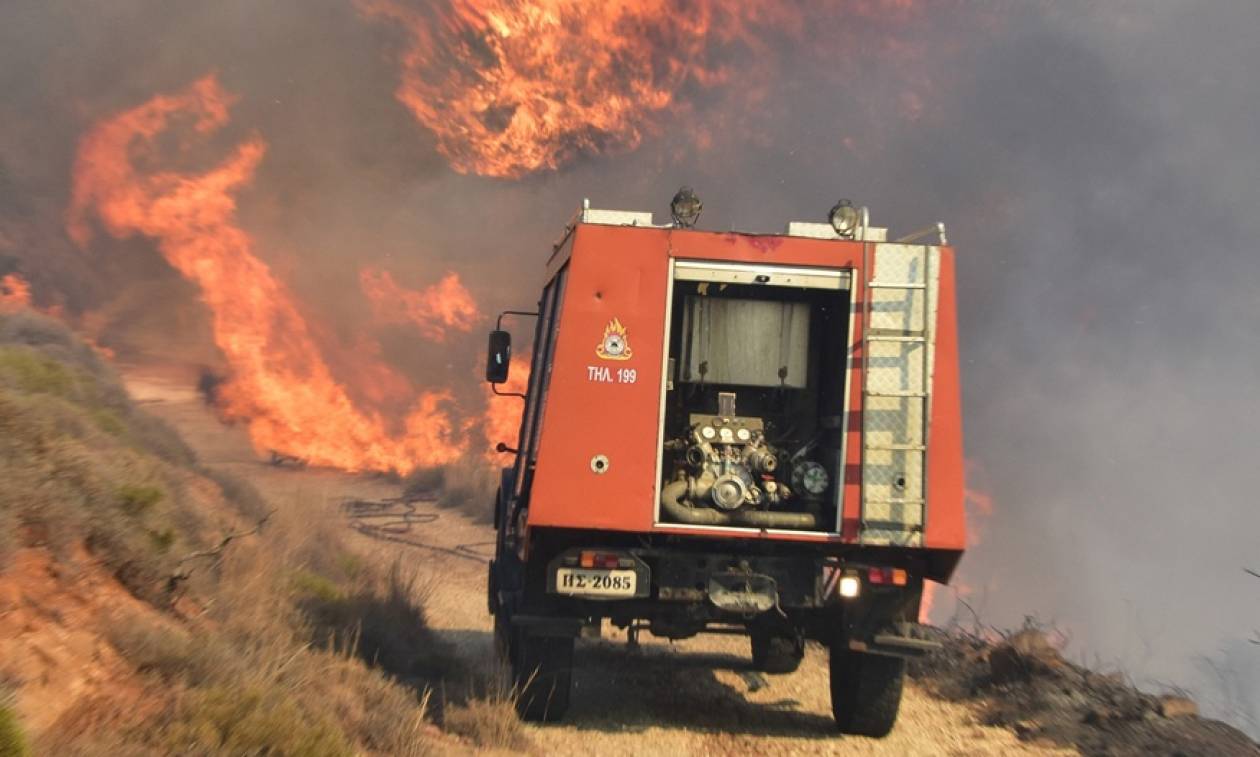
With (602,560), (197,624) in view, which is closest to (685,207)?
(602,560)

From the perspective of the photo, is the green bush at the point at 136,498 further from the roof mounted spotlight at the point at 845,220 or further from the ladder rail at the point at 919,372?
the roof mounted spotlight at the point at 845,220

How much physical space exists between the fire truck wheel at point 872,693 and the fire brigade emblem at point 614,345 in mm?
2616

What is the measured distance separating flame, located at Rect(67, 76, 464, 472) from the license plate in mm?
17258

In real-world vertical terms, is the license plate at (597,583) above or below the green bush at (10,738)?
above

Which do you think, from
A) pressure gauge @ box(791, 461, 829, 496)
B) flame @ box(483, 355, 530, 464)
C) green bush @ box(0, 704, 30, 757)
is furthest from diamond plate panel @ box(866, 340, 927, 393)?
flame @ box(483, 355, 530, 464)

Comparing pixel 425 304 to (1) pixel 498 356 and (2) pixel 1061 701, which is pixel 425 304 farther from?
(2) pixel 1061 701

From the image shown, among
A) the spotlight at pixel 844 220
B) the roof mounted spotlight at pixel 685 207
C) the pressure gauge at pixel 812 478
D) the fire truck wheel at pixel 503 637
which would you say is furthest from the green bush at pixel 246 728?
the spotlight at pixel 844 220

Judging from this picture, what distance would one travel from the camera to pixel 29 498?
589 cm

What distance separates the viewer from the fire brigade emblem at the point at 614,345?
711 centimetres

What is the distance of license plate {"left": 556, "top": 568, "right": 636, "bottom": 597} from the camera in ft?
23.2

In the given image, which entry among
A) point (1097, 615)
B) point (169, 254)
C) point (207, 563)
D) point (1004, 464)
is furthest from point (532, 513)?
point (1097, 615)

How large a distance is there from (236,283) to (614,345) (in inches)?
838

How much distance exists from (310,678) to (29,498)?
1.87 m

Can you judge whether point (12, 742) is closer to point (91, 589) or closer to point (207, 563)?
point (91, 589)
